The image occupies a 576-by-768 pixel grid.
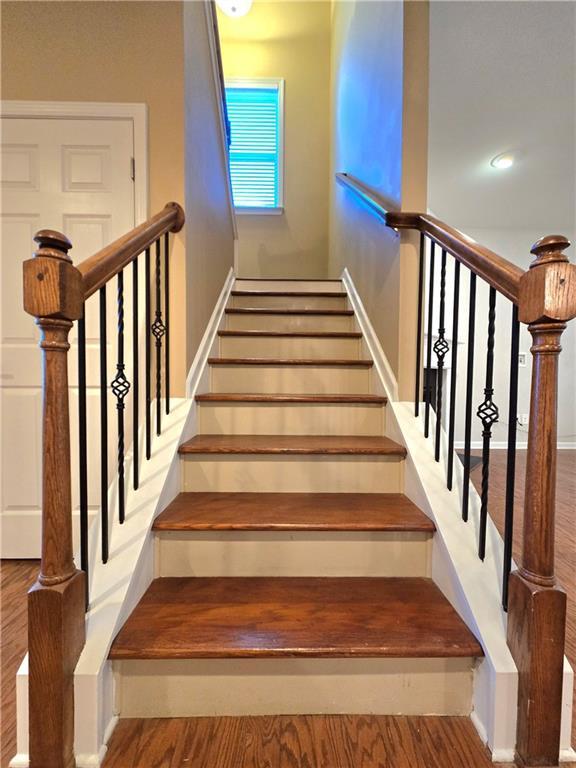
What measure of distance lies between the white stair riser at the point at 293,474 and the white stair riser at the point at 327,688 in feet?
2.11

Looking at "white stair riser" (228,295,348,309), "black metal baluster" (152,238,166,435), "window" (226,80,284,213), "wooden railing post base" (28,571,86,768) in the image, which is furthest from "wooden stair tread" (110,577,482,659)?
"window" (226,80,284,213)

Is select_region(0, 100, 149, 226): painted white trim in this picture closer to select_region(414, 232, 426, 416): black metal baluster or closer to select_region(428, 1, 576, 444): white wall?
select_region(414, 232, 426, 416): black metal baluster

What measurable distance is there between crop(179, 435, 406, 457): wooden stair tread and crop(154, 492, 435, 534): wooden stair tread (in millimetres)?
159

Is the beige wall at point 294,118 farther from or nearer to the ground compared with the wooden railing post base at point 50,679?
farther from the ground

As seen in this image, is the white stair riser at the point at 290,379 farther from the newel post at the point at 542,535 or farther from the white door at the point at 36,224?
the newel post at the point at 542,535

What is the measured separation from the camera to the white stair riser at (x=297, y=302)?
305 centimetres

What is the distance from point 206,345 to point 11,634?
1384 mm

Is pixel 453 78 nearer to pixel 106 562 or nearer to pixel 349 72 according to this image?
pixel 349 72

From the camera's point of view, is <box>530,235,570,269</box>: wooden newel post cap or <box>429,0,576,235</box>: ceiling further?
<box>429,0,576,235</box>: ceiling

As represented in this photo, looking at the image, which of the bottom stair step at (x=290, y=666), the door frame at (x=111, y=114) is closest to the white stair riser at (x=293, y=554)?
the bottom stair step at (x=290, y=666)

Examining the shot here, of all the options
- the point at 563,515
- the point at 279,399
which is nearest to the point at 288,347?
the point at 279,399

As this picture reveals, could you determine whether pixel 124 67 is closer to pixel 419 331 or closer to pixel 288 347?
pixel 288 347

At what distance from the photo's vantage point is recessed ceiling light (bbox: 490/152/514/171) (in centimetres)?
339

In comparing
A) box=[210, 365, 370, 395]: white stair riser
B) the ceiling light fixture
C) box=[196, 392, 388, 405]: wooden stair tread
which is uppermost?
the ceiling light fixture
